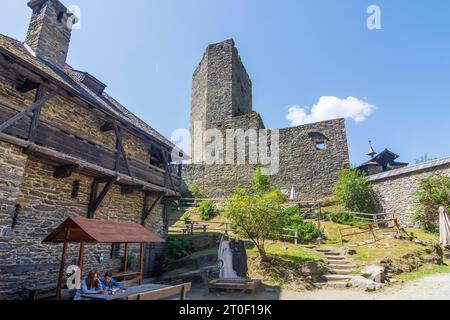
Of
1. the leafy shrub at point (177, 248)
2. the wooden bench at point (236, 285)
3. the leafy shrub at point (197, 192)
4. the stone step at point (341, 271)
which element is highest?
the leafy shrub at point (197, 192)

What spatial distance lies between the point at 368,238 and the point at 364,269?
4722 millimetres

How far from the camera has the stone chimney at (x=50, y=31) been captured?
38.2ft

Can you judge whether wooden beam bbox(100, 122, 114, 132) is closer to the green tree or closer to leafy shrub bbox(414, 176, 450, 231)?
the green tree

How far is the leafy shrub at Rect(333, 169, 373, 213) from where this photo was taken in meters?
19.4

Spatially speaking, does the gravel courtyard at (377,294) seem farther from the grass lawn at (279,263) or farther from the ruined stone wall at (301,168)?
the ruined stone wall at (301,168)

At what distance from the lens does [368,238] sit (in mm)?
13641

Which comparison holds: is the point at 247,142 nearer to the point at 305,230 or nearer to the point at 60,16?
the point at 305,230

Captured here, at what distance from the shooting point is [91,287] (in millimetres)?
6180

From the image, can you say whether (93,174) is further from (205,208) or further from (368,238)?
(368,238)

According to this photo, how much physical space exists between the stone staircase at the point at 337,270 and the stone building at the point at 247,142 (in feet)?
39.6

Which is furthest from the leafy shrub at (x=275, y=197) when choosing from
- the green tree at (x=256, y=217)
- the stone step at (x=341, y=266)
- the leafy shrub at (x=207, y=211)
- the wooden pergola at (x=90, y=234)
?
the wooden pergola at (x=90, y=234)

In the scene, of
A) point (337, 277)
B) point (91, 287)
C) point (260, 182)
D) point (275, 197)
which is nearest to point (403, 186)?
point (275, 197)

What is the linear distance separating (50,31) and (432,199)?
68.2ft
